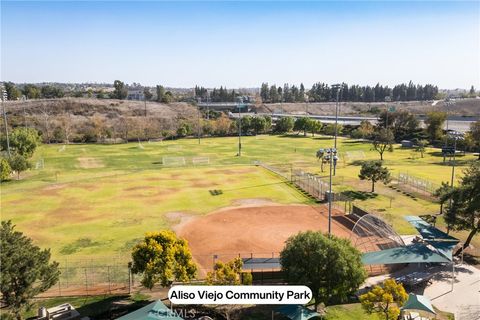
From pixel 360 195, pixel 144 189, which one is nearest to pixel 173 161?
pixel 144 189

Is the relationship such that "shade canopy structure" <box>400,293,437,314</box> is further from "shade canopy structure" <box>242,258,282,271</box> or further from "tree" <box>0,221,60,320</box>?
"tree" <box>0,221,60,320</box>

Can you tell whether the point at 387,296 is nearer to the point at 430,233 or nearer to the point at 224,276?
the point at 224,276

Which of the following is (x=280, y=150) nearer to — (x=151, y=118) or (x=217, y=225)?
(x=217, y=225)

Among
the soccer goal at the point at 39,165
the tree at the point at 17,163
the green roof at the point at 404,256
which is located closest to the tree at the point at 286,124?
the soccer goal at the point at 39,165

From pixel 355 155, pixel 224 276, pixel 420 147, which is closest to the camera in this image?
pixel 224 276

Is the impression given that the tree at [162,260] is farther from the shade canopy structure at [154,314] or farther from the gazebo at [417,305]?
the gazebo at [417,305]
